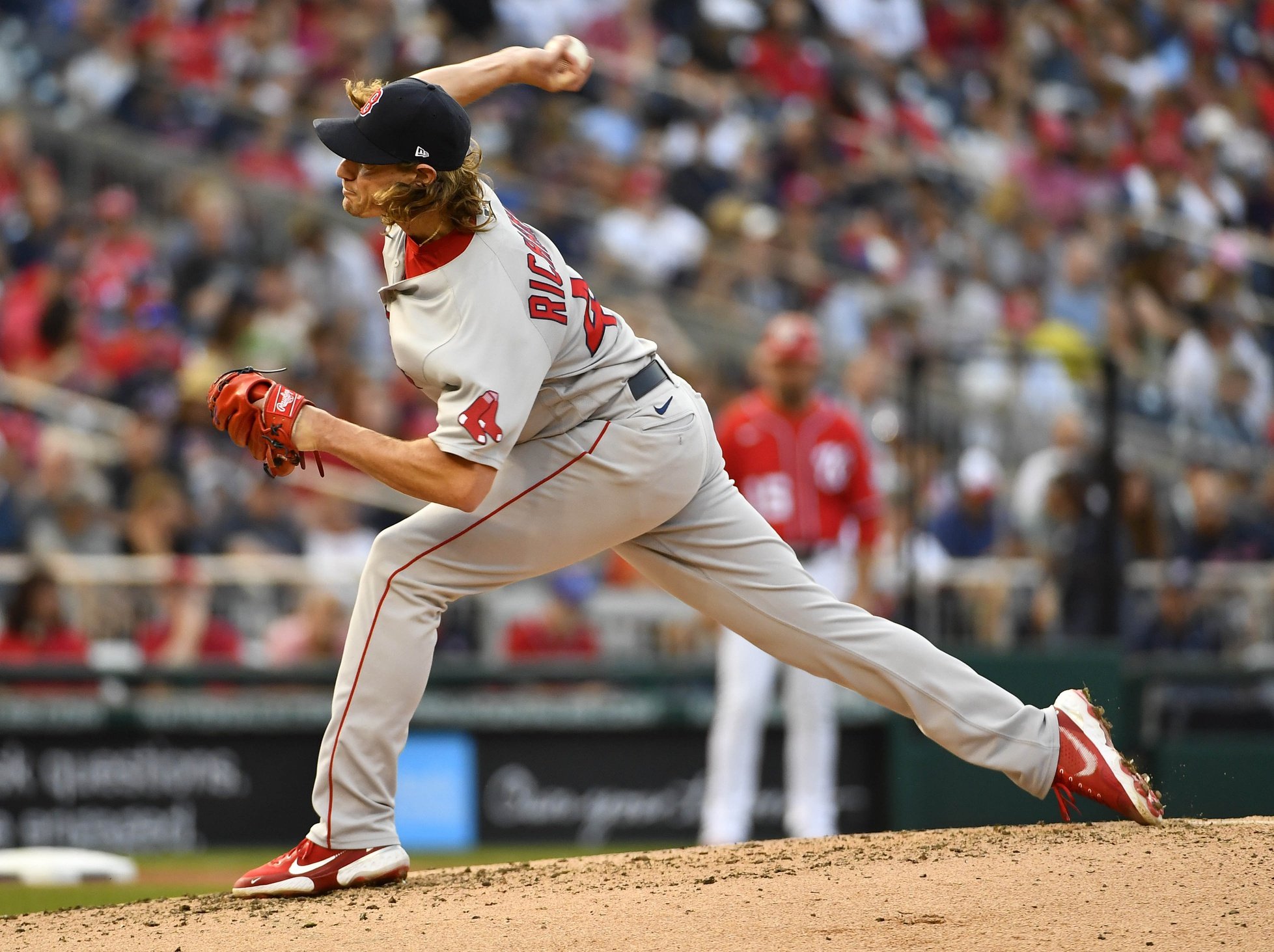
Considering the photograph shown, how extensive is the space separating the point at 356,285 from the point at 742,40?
502cm

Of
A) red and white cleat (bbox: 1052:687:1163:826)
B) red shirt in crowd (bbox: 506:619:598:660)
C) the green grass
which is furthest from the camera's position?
red shirt in crowd (bbox: 506:619:598:660)

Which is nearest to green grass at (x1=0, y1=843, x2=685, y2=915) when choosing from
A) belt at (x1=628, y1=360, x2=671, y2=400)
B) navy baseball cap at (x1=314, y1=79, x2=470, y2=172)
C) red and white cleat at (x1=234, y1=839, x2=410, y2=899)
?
red and white cleat at (x1=234, y1=839, x2=410, y2=899)

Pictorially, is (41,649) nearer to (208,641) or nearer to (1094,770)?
(208,641)

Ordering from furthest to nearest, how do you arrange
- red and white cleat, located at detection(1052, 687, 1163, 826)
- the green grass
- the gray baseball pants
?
1. the green grass
2. red and white cleat, located at detection(1052, 687, 1163, 826)
3. the gray baseball pants

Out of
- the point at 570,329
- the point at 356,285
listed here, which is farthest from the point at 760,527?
the point at 356,285

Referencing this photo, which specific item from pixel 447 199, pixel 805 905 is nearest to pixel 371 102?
pixel 447 199

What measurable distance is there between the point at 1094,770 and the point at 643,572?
1276 mm

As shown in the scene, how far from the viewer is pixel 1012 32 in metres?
15.6

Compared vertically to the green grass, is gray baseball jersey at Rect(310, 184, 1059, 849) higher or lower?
higher

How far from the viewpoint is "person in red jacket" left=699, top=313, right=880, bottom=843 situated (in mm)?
7227

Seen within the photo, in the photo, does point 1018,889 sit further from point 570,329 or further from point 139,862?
point 139,862

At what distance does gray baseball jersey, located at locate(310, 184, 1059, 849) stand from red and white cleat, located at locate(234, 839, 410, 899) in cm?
3

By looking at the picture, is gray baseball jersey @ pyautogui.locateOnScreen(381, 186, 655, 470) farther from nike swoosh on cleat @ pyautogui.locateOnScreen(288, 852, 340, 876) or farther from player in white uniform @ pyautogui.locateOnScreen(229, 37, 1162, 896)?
nike swoosh on cleat @ pyautogui.locateOnScreen(288, 852, 340, 876)

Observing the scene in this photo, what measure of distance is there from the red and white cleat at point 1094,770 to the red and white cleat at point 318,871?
1.72 m
